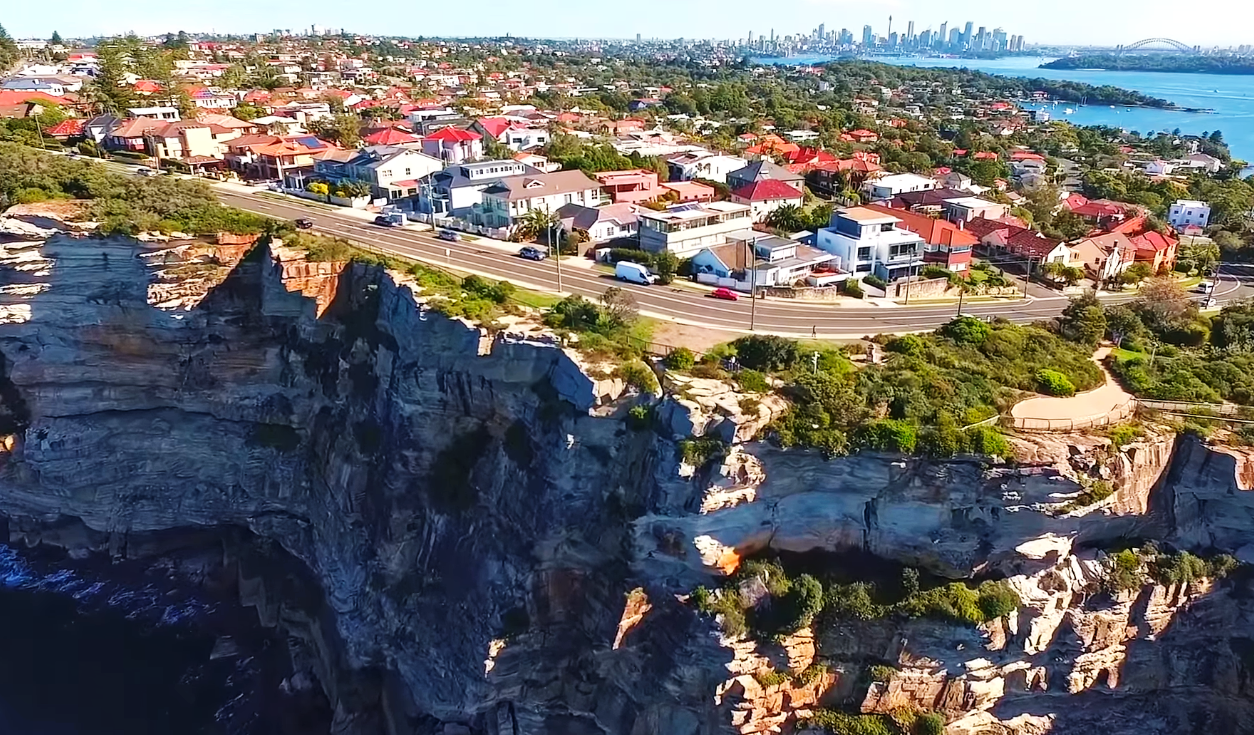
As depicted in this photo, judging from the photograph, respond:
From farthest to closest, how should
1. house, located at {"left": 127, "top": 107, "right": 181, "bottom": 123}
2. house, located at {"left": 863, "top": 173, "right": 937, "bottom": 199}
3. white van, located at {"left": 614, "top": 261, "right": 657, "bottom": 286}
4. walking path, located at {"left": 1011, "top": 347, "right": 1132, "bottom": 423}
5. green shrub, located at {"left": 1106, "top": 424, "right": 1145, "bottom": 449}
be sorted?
house, located at {"left": 127, "top": 107, "right": 181, "bottom": 123}
house, located at {"left": 863, "top": 173, "right": 937, "bottom": 199}
white van, located at {"left": 614, "top": 261, "right": 657, "bottom": 286}
walking path, located at {"left": 1011, "top": 347, "right": 1132, "bottom": 423}
green shrub, located at {"left": 1106, "top": 424, "right": 1145, "bottom": 449}

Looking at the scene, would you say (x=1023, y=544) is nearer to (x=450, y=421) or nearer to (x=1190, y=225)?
(x=450, y=421)

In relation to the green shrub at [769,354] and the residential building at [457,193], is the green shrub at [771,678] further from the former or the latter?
the residential building at [457,193]

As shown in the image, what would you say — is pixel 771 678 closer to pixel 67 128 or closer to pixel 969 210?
pixel 969 210

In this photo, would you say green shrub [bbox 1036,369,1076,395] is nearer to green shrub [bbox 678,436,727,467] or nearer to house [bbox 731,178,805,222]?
green shrub [bbox 678,436,727,467]

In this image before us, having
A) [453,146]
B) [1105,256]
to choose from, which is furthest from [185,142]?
[1105,256]

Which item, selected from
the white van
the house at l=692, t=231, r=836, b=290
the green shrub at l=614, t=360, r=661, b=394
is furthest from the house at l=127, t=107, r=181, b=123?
the green shrub at l=614, t=360, r=661, b=394

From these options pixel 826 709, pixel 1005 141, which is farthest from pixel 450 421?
pixel 1005 141
